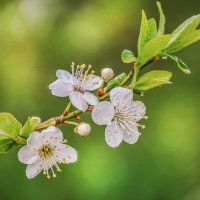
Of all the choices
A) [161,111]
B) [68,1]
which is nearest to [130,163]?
[161,111]

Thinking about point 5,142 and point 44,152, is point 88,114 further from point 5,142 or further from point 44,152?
point 5,142

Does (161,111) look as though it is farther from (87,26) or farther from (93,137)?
(87,26)

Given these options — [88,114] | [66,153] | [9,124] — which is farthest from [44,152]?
[88,114]

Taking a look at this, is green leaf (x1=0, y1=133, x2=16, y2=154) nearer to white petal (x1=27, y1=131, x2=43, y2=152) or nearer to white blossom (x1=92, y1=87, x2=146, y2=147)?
white petal (x1=27, y1=131, x2=43, y2=152)

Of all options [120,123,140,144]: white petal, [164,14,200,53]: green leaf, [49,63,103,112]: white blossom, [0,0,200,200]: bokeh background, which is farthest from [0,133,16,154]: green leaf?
[0,0,200,200]: bokeh background

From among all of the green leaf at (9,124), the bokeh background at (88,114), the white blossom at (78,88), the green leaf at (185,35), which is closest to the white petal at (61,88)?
the white blossom at (78,88)

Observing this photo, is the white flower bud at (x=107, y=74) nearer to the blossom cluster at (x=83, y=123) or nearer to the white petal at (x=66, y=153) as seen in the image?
the blossom cluster at (x=83, y=123)
